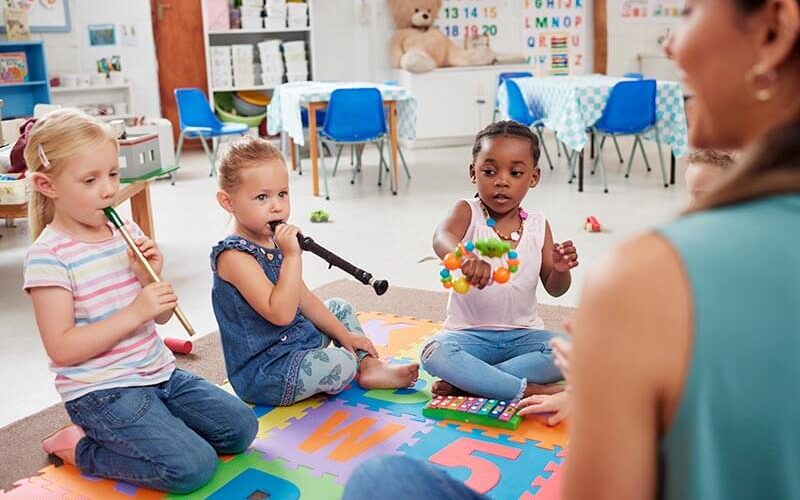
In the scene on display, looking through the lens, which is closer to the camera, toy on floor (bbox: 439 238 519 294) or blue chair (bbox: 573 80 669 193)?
toy on floor (bbox: 439 238 519 294)

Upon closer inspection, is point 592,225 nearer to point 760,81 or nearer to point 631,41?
point 760,81

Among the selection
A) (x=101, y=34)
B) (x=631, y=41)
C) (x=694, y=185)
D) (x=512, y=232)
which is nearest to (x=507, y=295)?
(x=512, y=232)

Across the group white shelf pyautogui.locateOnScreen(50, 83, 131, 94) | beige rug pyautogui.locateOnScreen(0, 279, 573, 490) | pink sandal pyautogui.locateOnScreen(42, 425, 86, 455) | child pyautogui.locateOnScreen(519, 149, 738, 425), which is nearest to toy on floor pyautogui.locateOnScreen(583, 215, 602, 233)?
beige rug pyautogui.locateOnScreen(0, 279, 573, 490)

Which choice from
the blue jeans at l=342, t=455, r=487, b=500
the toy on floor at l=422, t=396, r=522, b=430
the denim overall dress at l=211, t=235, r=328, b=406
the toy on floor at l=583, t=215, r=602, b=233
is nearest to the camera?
the blue jeans at l=342, t=455, r=487, b=500

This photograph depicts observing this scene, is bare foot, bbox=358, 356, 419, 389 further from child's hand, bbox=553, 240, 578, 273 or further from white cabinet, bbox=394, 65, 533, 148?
white cabinet, bbox=394, 65, 533, 148

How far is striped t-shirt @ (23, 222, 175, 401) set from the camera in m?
1.54

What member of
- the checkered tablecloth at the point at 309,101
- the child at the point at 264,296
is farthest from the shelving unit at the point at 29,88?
the child at the point at 264,296

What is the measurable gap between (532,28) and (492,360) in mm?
6146

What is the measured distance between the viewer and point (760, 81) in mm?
526

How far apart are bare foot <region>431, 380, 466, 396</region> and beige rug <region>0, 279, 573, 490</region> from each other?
1.93 feet

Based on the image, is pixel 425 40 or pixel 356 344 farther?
pixel 425 40

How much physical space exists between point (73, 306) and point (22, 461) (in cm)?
41

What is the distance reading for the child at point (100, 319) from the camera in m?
1.53

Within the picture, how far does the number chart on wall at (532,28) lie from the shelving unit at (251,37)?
4.00 ft
